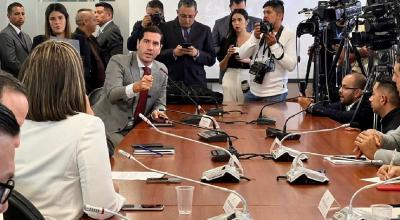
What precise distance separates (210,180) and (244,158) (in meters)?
0.56

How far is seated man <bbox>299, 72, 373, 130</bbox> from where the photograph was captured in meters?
4.41

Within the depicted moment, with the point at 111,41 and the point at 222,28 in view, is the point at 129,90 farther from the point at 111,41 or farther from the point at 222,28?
the point at 111,41

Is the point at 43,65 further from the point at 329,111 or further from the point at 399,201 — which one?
the point at 329,111

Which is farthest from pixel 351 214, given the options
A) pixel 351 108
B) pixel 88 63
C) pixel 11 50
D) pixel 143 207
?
pixel 11 50

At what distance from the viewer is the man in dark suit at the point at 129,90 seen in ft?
14.6

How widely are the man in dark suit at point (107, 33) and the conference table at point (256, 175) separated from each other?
9.24ft

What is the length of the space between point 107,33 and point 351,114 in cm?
330

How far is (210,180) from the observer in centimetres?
257

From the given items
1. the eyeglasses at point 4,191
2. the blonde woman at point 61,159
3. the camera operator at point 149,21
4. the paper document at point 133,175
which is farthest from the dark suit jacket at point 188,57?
the eyeglasses at point 4,191

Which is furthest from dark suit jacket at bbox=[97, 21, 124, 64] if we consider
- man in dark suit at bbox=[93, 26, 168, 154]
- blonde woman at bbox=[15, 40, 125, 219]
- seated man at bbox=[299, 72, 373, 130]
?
blonde woman at bbox=[15, 40, 125, 219]

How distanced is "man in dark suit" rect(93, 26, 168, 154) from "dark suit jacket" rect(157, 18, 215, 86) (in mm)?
1020

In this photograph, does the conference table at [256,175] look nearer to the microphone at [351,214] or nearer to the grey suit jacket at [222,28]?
the microphone at [351,214]

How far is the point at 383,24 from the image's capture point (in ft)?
15.1

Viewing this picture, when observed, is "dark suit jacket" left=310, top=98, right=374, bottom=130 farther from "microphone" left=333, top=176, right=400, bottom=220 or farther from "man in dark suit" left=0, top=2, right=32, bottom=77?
"man in dark suit" left=0, top=2, right=32, bottom=77
